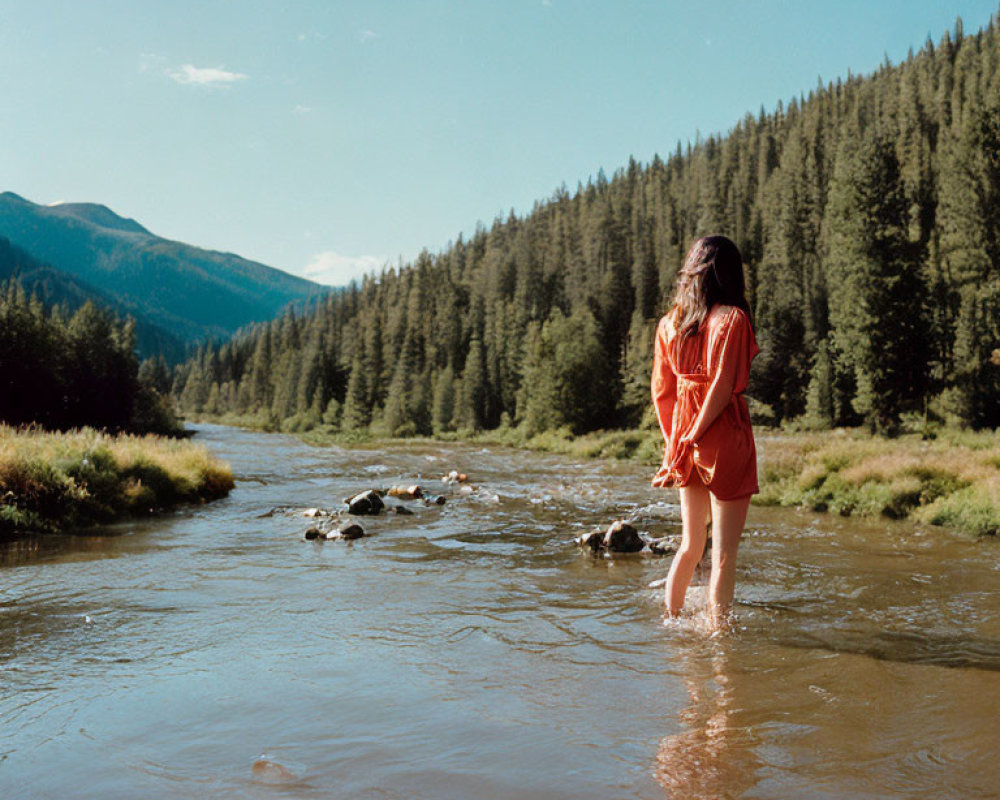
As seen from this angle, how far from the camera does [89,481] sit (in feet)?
42.9

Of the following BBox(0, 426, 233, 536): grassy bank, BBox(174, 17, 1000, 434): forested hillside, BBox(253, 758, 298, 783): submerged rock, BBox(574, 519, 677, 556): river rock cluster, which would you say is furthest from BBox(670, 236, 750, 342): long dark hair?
BBox(174, 17, 1000, 434): forested hillside

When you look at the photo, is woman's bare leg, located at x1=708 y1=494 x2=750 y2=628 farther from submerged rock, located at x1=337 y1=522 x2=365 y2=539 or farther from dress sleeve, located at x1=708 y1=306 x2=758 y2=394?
submerged rock, located at x1=337 y1=522 x2=365 y2=539

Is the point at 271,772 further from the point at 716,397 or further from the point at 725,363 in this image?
the point at 725,363

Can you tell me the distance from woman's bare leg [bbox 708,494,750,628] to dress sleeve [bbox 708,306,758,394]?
0.79 m

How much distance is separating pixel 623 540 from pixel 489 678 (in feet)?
18.1

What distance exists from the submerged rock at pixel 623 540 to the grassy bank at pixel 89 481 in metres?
9.07

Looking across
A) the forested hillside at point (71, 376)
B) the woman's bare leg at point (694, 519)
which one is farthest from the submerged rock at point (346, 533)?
the forested hillside at point (71, 376)

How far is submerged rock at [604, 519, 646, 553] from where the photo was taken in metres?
9.34

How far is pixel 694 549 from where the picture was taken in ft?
15.7

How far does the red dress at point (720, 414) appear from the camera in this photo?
14.8ft

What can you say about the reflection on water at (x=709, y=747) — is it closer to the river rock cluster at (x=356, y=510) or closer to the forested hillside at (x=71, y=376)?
the river rock cluster at (x=356, y=510)

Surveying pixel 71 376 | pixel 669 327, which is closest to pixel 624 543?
pixel 669 327

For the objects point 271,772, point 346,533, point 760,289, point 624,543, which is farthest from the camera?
point 760,289

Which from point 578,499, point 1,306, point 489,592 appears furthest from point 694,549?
point 1,306
